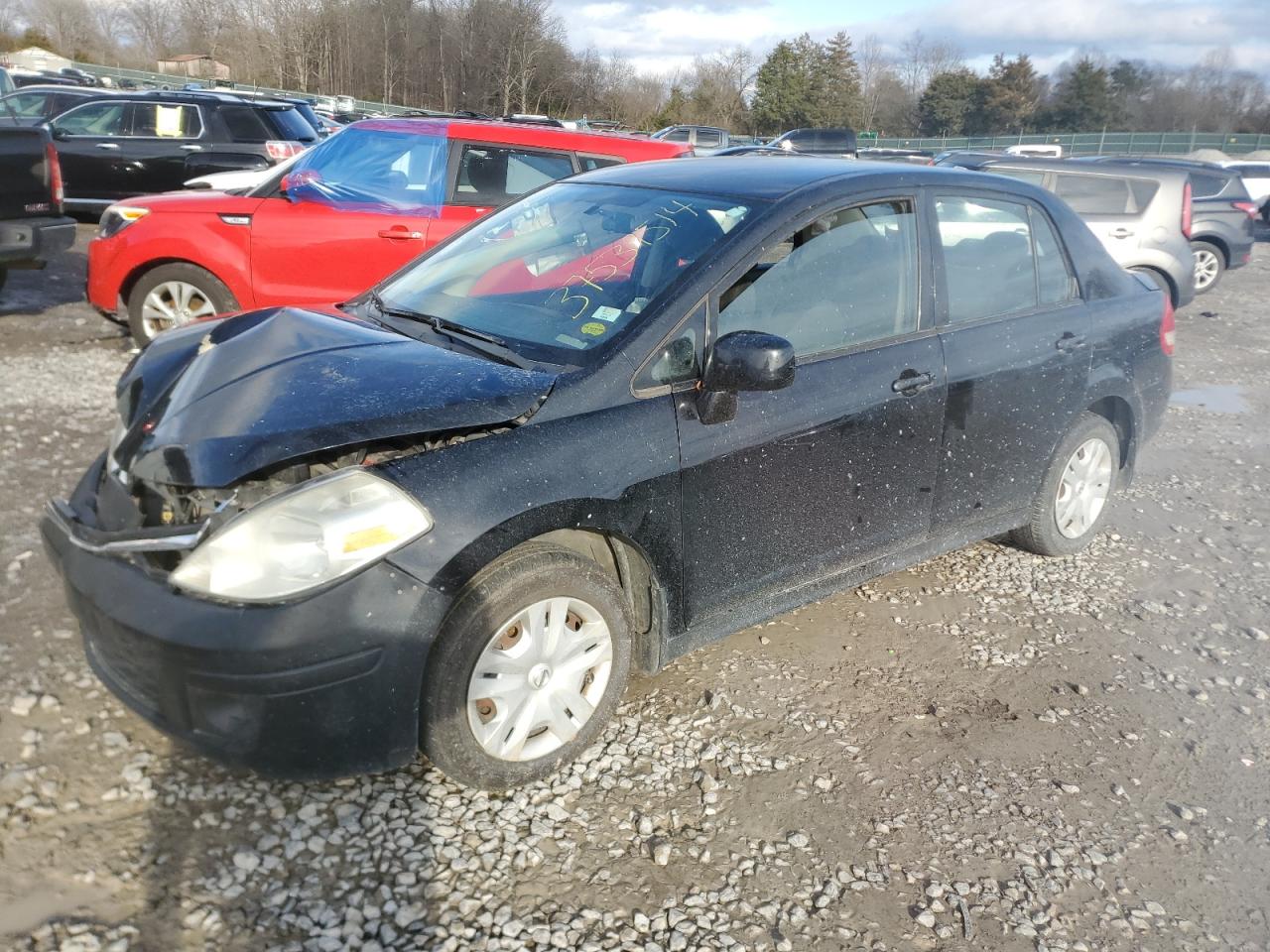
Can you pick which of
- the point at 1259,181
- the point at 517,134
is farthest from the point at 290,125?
the point at 1259,181

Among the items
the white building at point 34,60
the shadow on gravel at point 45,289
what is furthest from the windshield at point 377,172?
the white building at point 34,60

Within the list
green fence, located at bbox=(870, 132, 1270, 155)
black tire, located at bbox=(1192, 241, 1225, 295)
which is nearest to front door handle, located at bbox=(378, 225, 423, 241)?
black tire, located at bbox=(1192, 241, 1225, 295)

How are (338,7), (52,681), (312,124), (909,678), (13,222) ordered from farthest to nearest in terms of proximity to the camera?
(338,7), (312,124), (13,222), (909,678), (52,681)

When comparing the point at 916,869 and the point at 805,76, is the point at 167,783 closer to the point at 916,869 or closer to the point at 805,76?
the point at 916,869

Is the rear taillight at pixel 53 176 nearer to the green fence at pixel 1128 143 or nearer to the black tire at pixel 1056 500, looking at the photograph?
the black tire at pixel 1056 500

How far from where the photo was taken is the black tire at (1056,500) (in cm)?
449

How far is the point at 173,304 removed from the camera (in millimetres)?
6934

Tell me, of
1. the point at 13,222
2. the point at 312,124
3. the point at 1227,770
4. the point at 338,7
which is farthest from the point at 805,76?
the point at 1227,770

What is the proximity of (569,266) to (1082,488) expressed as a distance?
8.97 feet

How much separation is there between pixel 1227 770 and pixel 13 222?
833 cm

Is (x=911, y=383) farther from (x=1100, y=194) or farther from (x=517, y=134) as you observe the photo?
(x=1100, y=194)

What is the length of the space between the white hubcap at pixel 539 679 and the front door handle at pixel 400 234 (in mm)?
4429

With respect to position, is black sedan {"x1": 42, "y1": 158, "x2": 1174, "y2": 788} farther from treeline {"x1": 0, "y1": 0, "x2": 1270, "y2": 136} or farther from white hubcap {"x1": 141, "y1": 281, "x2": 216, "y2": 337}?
treeline {"x1": 0, "y1": 0, "x2": 1270, "y2": 136}

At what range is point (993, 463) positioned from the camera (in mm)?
4121
